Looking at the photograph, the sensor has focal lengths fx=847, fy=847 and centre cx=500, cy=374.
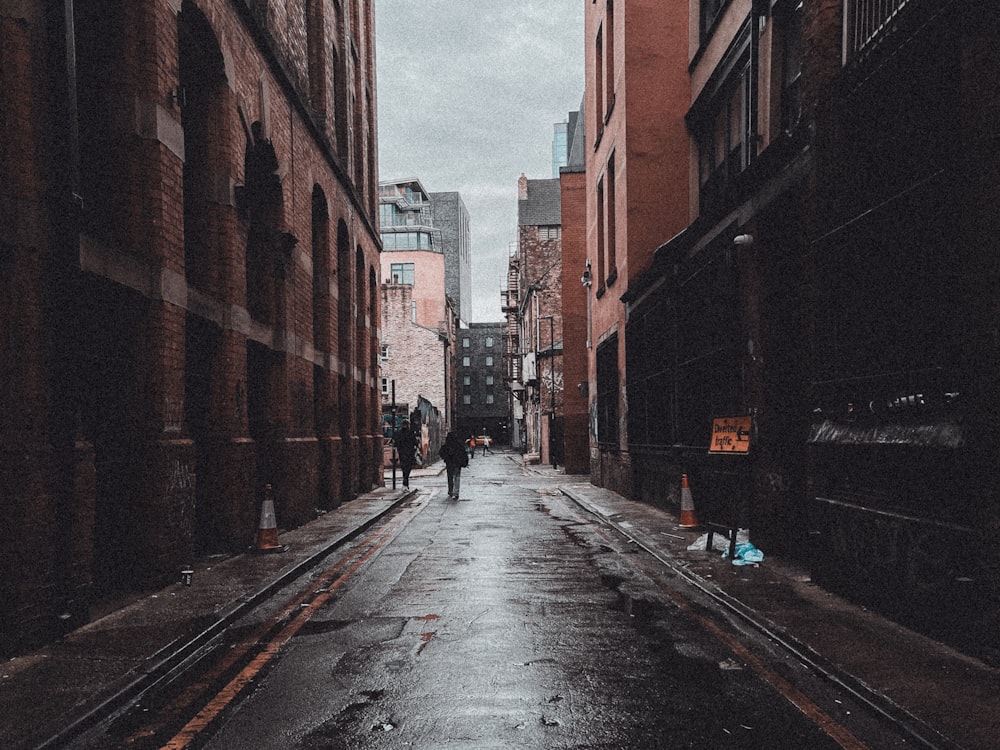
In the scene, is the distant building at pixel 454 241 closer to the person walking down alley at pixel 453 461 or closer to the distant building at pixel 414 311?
the distant building at pixel 414 311

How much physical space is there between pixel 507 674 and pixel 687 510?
812 cm

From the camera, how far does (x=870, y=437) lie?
750 centimetres

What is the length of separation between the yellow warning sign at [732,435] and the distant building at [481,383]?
96.9 m

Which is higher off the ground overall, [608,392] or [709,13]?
[709,13]

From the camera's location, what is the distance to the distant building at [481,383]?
11006 centimetres

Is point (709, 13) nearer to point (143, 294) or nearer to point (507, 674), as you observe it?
point (143, 294)

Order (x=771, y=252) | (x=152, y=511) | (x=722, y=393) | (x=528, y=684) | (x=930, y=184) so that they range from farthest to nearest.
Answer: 1. (x=722, y=393)
2. (x=771, y=252)
3. (x=152, y=511)
4. (x=930, y=184)
5. (x=528, y=684)

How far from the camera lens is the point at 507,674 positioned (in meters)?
5.68

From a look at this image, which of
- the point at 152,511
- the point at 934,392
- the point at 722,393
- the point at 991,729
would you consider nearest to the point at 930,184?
the point at 934,392

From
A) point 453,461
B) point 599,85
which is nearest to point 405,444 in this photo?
point 453,461

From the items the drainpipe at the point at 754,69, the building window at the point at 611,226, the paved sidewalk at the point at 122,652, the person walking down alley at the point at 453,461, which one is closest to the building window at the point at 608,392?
the building window at the point at 611,226

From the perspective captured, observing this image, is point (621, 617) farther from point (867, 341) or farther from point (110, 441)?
point (110, 441)

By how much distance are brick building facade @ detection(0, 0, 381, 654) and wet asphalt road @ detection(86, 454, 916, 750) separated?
1909 millimetres

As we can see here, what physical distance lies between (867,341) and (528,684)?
15.1 ft
